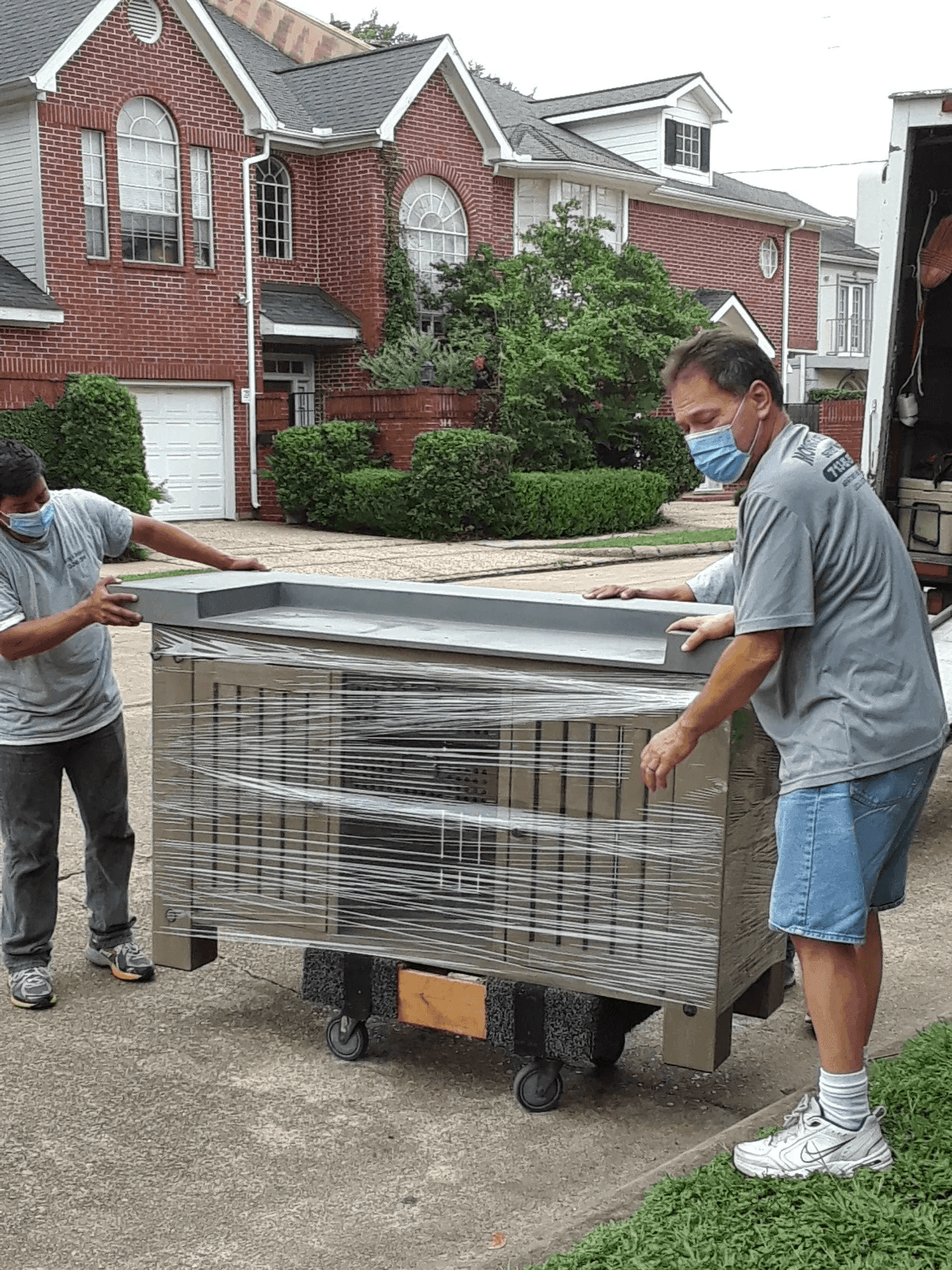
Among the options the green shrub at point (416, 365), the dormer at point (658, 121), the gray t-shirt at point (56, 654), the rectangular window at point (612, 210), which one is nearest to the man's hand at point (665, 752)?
the gray t-shirt at point (56, 654)

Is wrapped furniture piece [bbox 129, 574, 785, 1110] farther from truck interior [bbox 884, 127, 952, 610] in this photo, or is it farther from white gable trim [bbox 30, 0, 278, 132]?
white gable trim [bbox 30, 0, 278, 132]

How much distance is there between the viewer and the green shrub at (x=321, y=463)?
22281 millimetres

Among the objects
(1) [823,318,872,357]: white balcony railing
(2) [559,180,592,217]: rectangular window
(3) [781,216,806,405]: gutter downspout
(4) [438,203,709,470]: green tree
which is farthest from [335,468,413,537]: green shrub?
(1) [823,318,872,357]: white balcony railing

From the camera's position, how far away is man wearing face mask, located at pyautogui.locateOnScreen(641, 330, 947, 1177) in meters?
3.12

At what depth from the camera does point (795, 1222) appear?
3135 millimetres

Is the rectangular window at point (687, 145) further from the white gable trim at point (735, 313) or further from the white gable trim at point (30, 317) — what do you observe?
the white gable trim at point (30, 317)

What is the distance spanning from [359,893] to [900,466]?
17.7 feet

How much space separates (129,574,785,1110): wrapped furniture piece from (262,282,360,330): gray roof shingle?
2027 cm

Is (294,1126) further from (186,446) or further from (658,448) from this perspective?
(658,448)

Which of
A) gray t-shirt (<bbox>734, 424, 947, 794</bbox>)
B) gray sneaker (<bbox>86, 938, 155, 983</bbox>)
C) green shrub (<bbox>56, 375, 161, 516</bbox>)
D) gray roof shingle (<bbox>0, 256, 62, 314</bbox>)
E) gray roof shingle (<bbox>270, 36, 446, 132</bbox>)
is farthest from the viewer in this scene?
gray roof shingle (<bbox>270, 36, 446, 132</bbox>)

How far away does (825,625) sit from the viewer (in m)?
3.17

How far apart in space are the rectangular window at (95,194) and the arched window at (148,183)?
274 mm

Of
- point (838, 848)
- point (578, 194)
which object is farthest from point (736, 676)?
point (578, 194)

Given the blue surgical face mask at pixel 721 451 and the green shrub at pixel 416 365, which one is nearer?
the blue surgical face mask at pixel 721 451
